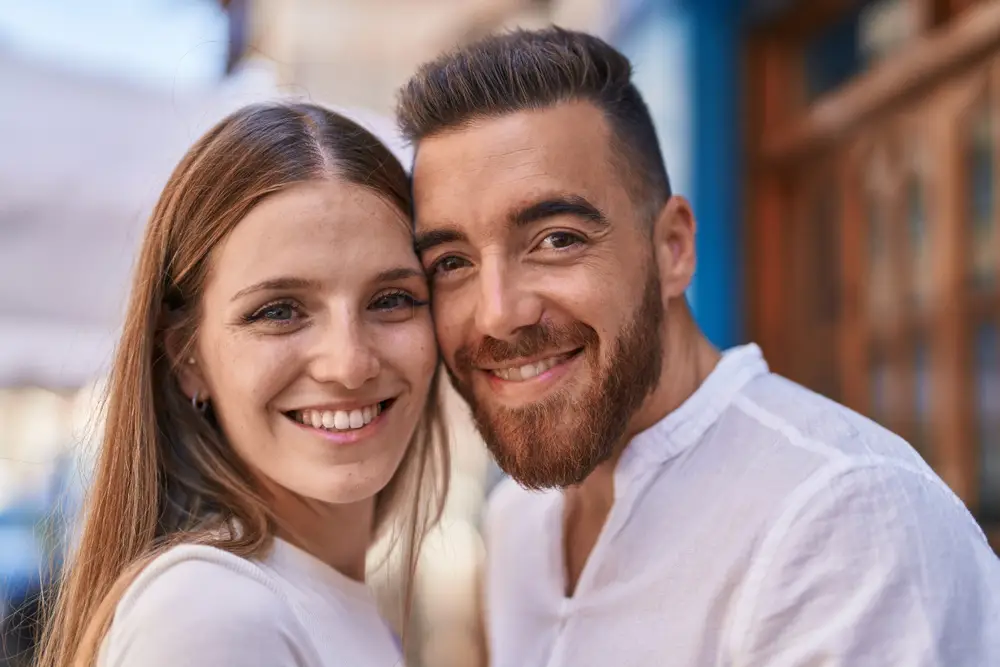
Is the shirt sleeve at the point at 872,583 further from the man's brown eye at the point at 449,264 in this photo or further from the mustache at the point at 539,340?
the man's brown eye at the point at 449,264

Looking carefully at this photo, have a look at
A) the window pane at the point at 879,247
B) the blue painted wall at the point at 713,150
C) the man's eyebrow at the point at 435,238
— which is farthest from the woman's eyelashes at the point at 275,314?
the blue painted wall at the point at 713,150

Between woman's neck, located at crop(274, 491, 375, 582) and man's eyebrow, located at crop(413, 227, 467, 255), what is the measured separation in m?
0.52

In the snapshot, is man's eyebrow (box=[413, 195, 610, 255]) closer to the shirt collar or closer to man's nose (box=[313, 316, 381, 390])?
man's nose (box=[313, 316, 381, 390])

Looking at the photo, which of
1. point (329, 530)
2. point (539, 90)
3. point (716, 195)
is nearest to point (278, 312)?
point (329, 530)

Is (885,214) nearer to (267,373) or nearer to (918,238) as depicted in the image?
(918,238)

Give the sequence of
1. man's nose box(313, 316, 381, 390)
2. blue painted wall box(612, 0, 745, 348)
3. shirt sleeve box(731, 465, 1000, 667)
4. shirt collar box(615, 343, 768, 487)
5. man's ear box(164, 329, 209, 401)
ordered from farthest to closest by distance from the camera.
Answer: blue painted wall box(612, 0, 745, 348) < shirt collar box(615, 343, 768, 487) < man's ear box(164, 329, 209, 401) < man's nose box(313, 316, 381, 390) < shirt sleeve box(731, 465, 1000, 667)

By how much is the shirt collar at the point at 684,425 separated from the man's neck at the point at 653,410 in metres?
0.03

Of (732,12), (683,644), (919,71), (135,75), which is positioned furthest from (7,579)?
(732,12)

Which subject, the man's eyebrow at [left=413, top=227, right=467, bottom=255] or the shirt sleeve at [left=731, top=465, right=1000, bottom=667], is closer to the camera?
the shirt sleeve at [left=731, top=465, right=1000, bottom=667]

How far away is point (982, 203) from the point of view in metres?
2.88

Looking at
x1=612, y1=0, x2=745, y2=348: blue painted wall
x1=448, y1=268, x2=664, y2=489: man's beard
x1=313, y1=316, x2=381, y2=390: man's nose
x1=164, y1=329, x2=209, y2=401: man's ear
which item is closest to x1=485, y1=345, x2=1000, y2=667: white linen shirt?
x1=448, y1=268, x2=664, y2=489: man's beard

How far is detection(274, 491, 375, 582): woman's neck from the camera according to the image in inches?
70.6

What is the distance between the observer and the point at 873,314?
3473mm

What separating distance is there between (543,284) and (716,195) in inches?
101
